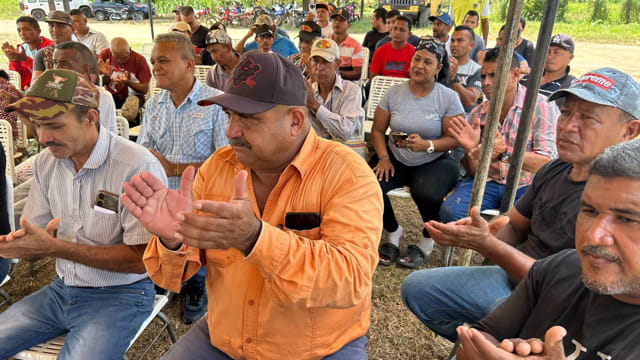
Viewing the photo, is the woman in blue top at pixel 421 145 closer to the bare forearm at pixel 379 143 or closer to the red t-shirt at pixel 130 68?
the bare forearm at pixel 379 143

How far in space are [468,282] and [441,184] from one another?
4.66 ft

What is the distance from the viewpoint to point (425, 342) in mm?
2711

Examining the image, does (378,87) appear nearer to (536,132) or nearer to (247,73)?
(536,132)

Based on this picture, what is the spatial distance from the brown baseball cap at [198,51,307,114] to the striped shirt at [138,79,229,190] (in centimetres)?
159

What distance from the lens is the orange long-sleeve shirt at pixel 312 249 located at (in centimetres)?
135

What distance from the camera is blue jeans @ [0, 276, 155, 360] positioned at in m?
1.73

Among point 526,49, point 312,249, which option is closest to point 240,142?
point 312,249

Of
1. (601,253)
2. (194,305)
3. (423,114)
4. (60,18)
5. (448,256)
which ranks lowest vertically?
(194,305)

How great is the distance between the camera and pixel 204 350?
1.68 metres

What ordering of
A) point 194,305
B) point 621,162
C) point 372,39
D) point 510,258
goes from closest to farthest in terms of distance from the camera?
point 621,162
point 510,258
point 194,305
point 372,39

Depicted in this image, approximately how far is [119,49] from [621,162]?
555 centimetres

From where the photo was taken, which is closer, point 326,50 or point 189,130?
point 189,130

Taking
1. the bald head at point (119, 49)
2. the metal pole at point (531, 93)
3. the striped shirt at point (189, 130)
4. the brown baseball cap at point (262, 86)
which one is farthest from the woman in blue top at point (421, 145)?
the bald head at point (119, 49)

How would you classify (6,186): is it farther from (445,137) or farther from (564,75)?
(564,75)
